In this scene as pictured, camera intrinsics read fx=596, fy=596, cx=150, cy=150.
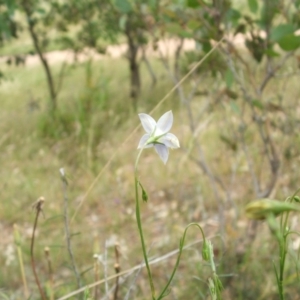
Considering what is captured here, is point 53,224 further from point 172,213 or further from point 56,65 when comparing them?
point 56,65

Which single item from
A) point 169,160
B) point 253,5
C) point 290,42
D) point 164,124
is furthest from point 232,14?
point 169,160

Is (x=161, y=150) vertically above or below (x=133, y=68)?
above

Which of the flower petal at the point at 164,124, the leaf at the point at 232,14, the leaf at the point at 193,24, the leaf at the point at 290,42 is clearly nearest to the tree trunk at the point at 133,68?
the leaf at the point at 232,14

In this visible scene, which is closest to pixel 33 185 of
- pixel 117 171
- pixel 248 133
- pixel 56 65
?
pixel 117 171

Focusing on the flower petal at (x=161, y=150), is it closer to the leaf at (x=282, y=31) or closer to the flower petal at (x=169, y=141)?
the flower petal at (x=169, y=141)

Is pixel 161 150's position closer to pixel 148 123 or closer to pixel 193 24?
pixel 148 123

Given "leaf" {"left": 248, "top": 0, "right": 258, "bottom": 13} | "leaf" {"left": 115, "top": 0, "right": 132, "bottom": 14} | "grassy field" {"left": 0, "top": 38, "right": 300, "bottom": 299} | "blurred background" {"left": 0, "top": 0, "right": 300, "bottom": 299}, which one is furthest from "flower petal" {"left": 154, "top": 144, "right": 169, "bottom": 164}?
"leaf" {"left": 115, "top": 0, "right": 132, "bottom": 14}

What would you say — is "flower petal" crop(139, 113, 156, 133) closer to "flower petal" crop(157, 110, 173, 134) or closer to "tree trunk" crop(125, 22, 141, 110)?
"flower petal" crop(157, 110, 173, 134)
